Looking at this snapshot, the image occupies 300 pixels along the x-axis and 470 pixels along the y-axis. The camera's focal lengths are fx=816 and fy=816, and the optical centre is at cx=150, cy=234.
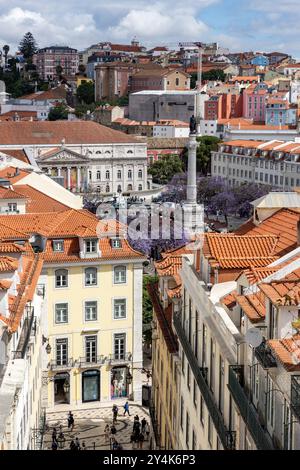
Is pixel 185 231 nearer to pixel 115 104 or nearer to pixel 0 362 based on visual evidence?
pixel 0 362

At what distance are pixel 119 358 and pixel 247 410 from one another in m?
17.7

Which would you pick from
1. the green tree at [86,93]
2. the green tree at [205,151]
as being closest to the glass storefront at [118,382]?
the green tree at [205,151]

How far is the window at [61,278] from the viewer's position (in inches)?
1136

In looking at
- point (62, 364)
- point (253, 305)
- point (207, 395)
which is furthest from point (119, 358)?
point (253, 305)

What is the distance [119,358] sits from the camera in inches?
1188

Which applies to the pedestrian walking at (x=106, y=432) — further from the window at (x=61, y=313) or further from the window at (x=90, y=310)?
the window at (x=61, y=313)

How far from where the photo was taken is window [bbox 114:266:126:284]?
29719 millimetres

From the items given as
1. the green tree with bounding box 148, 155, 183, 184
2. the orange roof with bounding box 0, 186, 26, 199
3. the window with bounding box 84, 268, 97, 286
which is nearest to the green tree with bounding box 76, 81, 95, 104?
the green tree with bounding box 148, 155, 183, 184

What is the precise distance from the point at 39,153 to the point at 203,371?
88160 millimetres

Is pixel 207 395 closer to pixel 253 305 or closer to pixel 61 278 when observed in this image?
pixel 253 305

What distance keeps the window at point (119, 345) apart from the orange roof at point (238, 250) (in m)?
13.0

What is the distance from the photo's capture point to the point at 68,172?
104 metres

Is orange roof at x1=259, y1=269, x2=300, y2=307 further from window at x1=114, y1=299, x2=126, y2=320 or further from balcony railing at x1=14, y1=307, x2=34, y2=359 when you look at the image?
window at x1=114, y1=299, x2=126, y2=320

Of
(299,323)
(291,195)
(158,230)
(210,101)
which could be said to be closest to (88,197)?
(158,230)
